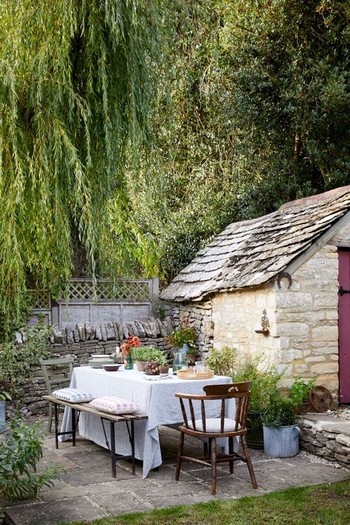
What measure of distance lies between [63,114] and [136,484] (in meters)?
3.56

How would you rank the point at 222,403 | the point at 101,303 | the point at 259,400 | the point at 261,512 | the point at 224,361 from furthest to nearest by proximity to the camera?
the point at 101,303 → the point at 224,361 → the point at 259,400 → the point at 222,403 → the point at 261,512

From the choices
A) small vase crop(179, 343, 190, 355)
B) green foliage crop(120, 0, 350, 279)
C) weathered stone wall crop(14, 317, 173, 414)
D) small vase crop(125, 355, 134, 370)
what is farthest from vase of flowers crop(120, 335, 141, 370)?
green foliage crop(120, 0, 350, 279)

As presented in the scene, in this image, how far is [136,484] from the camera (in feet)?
19.2

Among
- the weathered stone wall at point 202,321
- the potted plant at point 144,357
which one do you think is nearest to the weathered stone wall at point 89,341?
the weathered stone wall at point 202,321

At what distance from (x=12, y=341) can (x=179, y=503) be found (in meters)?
5.23

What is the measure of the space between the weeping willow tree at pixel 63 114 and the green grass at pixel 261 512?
2.28 metres

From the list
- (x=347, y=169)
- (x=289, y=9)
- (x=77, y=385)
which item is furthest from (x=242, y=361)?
(x=289, y=9)

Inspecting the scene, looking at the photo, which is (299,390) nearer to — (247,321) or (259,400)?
(259,400)

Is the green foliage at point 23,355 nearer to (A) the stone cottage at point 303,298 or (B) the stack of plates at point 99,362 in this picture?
(B) the stack of plates at point 99,362

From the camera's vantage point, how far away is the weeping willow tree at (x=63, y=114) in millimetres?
5578

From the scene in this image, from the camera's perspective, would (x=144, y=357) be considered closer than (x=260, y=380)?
Yes

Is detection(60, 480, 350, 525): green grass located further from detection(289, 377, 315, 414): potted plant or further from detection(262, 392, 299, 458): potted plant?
detection(289, 377, 315, 414): potted plant

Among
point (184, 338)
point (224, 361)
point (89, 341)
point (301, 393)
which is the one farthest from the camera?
point (184, 338)

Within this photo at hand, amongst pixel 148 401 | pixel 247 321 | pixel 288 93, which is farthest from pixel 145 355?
pixel 288 93
